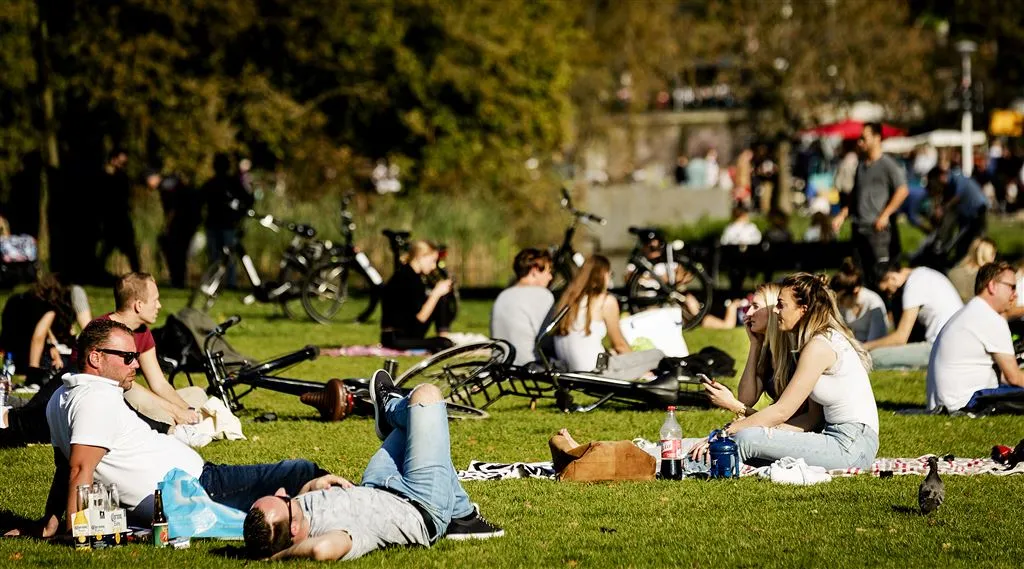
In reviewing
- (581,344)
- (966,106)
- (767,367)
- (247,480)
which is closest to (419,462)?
(247,480)

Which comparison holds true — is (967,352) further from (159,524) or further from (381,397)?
(159,524)

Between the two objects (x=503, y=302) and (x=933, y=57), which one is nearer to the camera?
(x=503, y=302)

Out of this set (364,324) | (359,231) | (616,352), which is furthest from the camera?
(359,231)

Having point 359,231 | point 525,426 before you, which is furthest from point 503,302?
point 359,231

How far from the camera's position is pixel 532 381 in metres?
11.9

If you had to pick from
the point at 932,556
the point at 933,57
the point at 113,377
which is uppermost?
the point at 933,57

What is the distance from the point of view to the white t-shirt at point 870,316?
1531 cm

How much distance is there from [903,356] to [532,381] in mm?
4392

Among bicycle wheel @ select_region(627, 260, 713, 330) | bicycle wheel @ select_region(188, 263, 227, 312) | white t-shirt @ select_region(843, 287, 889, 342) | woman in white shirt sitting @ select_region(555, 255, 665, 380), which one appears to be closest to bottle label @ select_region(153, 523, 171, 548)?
woman in white shirt sitting @ select_region(555, 255, 665, 380)

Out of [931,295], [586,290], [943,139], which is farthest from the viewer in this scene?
[943,139]

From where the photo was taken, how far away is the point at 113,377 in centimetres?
729

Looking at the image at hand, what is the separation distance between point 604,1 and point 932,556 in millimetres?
41505

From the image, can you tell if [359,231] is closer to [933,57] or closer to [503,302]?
[503,302]

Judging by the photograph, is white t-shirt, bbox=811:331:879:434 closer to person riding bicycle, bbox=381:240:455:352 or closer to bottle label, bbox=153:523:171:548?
bottle label, bbox=153:523:171:548
